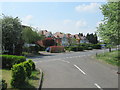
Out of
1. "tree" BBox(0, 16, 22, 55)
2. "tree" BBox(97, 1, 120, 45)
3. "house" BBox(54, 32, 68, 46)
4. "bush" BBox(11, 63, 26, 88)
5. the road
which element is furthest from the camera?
"house" BBox(54, 32, 68, 46)

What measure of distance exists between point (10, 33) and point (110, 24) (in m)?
18.2

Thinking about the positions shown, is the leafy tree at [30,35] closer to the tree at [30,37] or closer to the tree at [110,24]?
the tree at [30,37]

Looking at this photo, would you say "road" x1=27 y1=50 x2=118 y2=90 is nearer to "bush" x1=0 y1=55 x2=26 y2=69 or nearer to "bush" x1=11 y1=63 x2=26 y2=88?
"bush" x1=11 y1=63 x2=26 y2=88

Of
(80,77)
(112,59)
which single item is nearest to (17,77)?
(80,77)

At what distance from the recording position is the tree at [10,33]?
29.8 m

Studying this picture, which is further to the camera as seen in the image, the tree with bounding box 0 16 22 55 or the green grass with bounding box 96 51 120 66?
the tree with bounding box 0 16 22 55

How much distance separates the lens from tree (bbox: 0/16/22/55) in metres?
29.8

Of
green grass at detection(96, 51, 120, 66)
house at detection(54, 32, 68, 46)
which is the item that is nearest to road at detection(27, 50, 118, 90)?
green grass at detection(96, 51, 120, 66)

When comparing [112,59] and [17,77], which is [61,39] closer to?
[112,59]

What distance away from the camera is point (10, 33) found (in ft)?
98.5

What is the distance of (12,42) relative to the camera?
31.2 meters

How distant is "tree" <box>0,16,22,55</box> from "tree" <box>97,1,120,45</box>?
15.9m

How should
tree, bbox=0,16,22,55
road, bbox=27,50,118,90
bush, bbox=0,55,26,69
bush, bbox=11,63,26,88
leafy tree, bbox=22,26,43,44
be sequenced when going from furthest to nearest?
leafy tree, bbox=22,26,43,44 → tree, bbox=0,16,22,55 → bush, bbox=0,55,26,69 → road, bbox=27,50,118,90 → bush, bbox=11,63,26,88

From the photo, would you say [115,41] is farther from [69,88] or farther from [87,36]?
[87,36]
